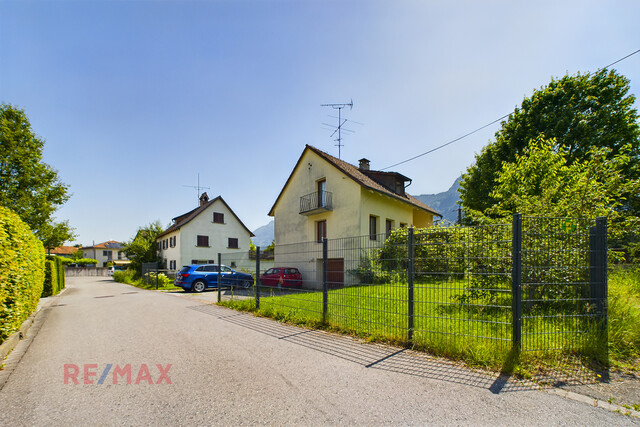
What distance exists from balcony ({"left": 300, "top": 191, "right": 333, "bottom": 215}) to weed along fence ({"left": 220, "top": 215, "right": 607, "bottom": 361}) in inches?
477

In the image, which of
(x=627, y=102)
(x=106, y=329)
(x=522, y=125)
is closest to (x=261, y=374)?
(x=106, y=329)

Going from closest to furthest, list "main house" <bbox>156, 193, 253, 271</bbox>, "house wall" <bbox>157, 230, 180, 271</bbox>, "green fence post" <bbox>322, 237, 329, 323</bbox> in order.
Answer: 1. "green fence post" <bbox>322, 237, 329, 323</bbox>
2. "house wall" <bbox>157, 230, 180, 271</bbox>
3. "main house" <bbox>156, 193, 253, 271</bbox>

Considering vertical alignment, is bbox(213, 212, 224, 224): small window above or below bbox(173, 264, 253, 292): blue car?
above

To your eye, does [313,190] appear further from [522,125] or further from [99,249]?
[99,249]

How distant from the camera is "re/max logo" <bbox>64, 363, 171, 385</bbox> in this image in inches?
143

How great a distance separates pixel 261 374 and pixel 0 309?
4.25m

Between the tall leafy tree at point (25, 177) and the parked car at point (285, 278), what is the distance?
1565cm

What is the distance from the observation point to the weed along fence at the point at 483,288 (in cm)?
399

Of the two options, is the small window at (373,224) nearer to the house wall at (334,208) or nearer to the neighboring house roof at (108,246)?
the house wall at (334,208)

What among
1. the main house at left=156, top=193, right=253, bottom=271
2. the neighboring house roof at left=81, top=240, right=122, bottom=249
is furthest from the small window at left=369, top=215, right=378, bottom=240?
the neighboring house roof at left=81, top=240, right=122, bottom=249

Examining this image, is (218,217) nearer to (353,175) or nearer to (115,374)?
(353,175)

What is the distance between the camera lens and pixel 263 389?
3355mm

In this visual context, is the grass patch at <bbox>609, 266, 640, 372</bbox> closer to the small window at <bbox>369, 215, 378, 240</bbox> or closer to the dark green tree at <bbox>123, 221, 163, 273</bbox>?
the small window at <bbox>369, 215, 378, 240</bbox>

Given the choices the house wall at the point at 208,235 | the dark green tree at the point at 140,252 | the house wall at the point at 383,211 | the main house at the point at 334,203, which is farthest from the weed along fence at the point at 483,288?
the dark green tree at the point at 140,252
